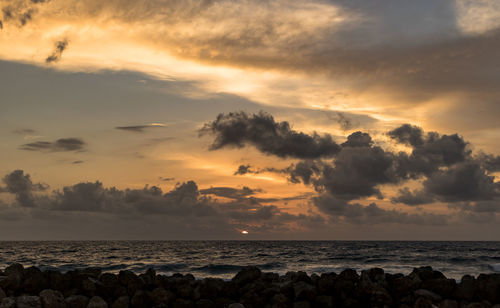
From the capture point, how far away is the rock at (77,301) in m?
15.5

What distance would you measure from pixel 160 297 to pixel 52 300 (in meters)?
3.49

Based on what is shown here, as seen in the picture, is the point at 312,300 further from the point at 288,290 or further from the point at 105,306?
the point at 105,306

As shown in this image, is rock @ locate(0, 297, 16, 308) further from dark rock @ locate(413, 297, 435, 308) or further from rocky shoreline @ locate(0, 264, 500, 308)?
dark rock @ locate(413, 297, 435, 308)

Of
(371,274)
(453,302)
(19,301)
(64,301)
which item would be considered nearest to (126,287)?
(64,301)

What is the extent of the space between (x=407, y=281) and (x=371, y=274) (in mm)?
1759

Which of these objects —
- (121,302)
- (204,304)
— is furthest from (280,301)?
(121,302)

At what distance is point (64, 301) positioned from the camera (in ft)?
50.7

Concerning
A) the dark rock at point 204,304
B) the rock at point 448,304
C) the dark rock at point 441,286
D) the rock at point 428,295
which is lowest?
the dark rock at point 204,304

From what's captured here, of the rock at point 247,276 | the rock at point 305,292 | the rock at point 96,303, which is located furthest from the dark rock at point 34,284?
the rock at point 305,292

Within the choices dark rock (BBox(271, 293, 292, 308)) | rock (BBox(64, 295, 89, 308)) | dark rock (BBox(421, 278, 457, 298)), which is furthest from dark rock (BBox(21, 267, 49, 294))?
dark rock (BBox(421, 278, 457, 298))

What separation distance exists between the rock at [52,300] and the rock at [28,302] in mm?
151

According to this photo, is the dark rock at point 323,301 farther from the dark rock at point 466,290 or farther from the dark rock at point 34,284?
the dark rock at point 34,284

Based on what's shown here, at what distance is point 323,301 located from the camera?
52.1ft

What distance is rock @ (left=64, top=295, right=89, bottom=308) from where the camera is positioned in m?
15.5
